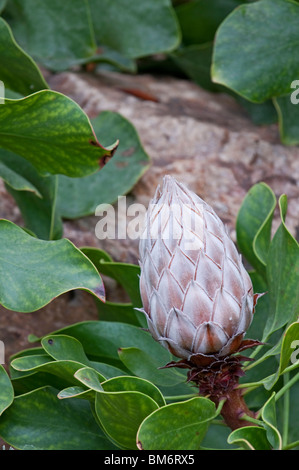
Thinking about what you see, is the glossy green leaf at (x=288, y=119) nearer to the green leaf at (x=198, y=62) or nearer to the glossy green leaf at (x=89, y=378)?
the green leaf at (x=198, y=62)

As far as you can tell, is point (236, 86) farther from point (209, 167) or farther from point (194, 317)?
point (194, 317)

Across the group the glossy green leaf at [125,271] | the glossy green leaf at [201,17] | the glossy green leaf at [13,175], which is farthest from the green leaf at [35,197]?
the glossy green leaf at [201,17]

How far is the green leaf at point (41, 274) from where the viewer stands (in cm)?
108

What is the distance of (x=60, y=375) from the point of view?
3.74ft

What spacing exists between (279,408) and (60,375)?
1.51ft

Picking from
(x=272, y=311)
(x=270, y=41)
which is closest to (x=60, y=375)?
(x=272, y=311)

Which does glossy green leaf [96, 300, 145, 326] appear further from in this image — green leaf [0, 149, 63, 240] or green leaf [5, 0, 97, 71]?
green leaf [5, 0, 97, 71]

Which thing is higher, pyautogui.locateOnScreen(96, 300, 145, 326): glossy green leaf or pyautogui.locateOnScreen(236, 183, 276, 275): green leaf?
pyautogui.locateOnScreen(236, 183, 276, 275): green leaf

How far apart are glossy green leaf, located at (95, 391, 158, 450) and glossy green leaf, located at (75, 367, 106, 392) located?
15 mm

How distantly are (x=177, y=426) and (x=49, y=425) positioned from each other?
277 mm

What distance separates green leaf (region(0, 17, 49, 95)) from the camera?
4.30 feet

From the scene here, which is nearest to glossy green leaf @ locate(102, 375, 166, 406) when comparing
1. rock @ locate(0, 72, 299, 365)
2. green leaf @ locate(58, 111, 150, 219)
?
rock @ locate(0, 72, 299, 365)

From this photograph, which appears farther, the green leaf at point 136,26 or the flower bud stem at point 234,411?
the green leaf at point 136,26

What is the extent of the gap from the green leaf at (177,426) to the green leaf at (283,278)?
20 cm
